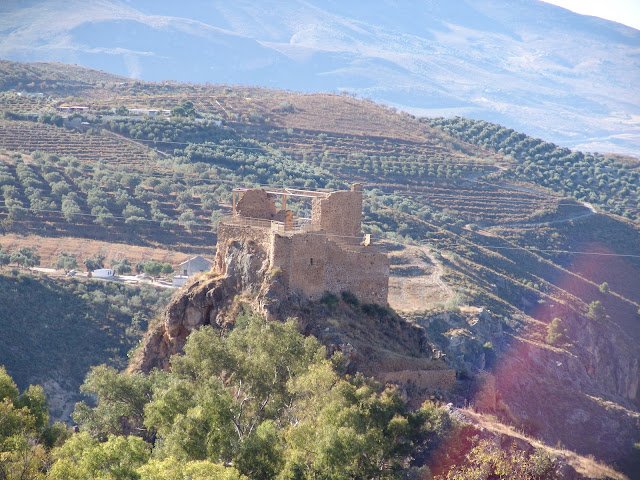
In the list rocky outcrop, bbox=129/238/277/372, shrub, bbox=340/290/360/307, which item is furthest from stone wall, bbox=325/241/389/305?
rocky outcrop, bbox=129/238/277/372

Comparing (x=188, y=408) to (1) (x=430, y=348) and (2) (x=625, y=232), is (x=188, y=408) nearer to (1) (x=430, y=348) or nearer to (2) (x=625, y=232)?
(1) (x=430, y=348)

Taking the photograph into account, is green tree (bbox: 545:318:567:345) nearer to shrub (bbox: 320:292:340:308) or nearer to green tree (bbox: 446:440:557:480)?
shrub (bbox: 320:292:340:308)

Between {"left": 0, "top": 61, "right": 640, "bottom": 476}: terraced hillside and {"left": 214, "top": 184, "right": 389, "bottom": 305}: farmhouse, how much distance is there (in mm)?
7519

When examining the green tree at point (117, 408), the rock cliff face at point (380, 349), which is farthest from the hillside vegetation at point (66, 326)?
the green tree at point (117, 408)

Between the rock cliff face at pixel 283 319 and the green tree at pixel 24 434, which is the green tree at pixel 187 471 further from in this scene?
the rock cliff face at pixel 283 319

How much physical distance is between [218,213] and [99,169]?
41.4 ft

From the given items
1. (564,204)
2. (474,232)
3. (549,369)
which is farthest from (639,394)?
(564,204)

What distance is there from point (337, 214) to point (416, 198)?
57632 mm

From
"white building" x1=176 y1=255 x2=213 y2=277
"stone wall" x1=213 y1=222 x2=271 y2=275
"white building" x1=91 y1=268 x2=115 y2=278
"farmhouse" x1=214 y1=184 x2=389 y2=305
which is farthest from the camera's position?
"white building" x1=176 y1=255 x2=213 y2=277

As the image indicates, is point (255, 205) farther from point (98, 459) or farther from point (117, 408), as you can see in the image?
point (98, 459)

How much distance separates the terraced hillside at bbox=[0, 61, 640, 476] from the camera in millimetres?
74000

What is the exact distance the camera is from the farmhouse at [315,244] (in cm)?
4069

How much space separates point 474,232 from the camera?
94.5m

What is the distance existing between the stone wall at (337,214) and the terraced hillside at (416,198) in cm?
818
